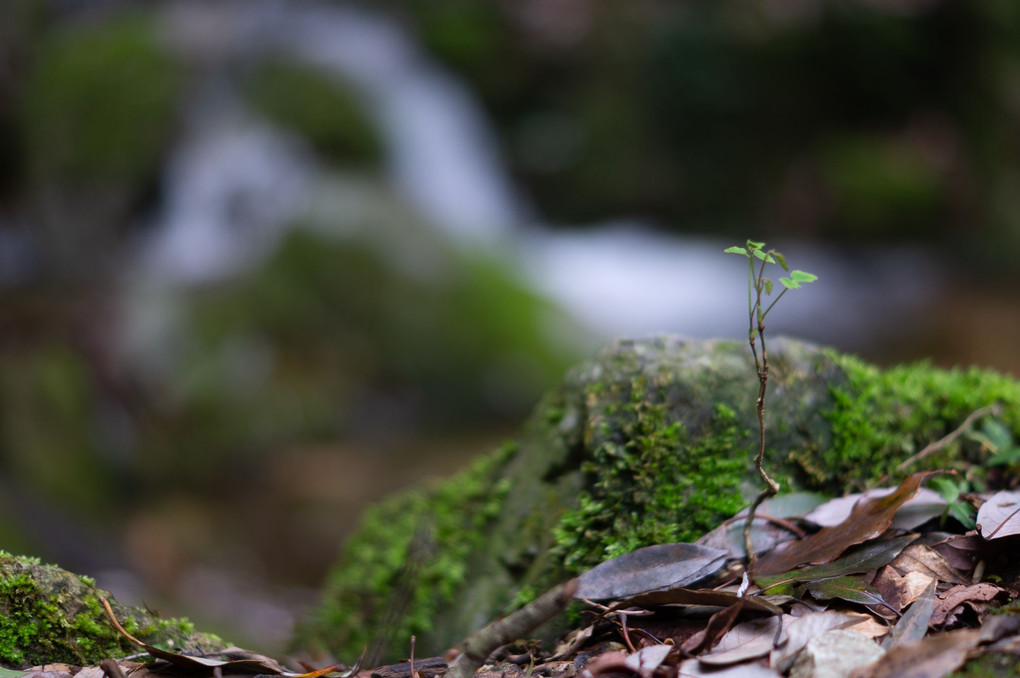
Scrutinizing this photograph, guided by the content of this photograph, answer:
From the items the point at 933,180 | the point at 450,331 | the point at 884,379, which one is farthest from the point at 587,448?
the point at 933,180

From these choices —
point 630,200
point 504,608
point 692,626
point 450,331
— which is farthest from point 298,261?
point 692,626

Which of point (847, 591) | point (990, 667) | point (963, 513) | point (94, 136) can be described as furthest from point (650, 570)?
point (94, 136)

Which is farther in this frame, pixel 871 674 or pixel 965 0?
pixel 965 0

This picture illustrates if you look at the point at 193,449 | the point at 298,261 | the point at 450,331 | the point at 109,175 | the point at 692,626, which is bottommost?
the point at 692,626

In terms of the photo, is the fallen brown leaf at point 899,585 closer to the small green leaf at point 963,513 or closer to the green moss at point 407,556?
the small green leaf at point 963,513

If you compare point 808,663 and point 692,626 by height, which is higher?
point 692,626

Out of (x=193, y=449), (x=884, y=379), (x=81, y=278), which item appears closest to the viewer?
(x=884, y=379)

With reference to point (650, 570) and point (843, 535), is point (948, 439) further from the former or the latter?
point (650, 570)

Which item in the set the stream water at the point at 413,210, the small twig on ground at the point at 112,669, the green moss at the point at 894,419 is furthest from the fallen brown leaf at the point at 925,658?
the stream water at the point at 413,210

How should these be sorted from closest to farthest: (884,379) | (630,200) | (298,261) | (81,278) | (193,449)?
1. (884,379)
2. (193,449)
3. (298,261)
4. (81,278)
5. (630,200)

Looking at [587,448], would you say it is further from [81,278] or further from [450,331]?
[81,278]
